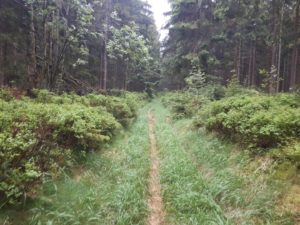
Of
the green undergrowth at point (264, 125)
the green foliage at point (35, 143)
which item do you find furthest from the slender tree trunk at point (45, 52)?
the green undergrowth at point (264, 125)

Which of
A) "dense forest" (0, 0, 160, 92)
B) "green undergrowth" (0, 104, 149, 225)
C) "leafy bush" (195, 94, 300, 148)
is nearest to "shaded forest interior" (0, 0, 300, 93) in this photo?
"dense forest" (0, 0, 160, 92)

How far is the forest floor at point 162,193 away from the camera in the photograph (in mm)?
5133

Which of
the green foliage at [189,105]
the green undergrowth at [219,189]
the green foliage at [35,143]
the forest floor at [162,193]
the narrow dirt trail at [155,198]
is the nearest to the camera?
the green foliage at [35,143]

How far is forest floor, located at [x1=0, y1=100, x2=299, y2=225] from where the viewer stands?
5133 millimetres

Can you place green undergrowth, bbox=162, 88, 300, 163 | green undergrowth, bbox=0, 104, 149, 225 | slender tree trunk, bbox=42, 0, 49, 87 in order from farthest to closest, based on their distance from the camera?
slender tree trunk, bbox=42, 0, 49, 87
green undergrowth, bbox=162, 88, 300, 163
green undergrowth, bbox=0, 104, 149, 225

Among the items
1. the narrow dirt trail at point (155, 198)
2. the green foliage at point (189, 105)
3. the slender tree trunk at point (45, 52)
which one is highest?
the slender tree trunk at point (45, 52)

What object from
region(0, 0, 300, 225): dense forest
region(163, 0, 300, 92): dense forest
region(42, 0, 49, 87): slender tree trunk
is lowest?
region(0, 0, 300, 225): dense forest

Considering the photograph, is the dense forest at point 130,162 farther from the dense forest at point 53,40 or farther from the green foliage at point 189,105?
the green foliage at point 189,105

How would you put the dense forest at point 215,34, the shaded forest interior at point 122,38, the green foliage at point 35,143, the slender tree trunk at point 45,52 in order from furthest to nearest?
the dense forest at point 215,34, the shaded forest interior at point 122,38, the slender tree trunk at point 45,52, the green foliage at point 35,143

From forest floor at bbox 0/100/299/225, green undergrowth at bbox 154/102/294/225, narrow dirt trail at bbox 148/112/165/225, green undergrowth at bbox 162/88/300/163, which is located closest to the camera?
forest floor at bbox 0/100/299/225

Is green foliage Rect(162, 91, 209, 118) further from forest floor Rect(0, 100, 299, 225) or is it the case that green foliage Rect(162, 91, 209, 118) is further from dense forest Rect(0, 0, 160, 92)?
forest floor Rect(0, 100, 299, 225)

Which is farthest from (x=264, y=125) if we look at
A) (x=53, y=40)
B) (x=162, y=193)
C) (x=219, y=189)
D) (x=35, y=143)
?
(x=53, y=40)

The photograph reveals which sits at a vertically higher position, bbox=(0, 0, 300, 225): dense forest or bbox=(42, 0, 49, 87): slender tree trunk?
bbox=(42, 0, 49, 87): slender tree trunk

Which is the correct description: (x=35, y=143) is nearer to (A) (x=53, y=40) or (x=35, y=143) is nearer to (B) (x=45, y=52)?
(B) (x=45, y=52)
